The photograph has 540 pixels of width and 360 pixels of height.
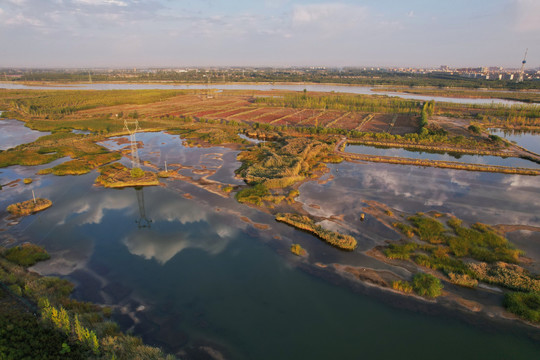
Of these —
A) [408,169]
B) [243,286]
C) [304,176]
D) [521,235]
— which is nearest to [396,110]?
[408,169]

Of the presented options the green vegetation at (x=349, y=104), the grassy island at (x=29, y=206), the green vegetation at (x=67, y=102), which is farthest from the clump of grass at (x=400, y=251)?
the green vegetation at (x=67, y=102)

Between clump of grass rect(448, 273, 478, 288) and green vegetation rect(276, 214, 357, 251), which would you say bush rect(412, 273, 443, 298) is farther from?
green vegetation rect(276, 214, 357, 251)

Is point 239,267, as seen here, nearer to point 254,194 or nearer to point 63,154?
point 254,194

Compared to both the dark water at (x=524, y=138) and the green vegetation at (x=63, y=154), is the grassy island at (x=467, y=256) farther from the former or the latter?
the green vegetation at (x=63, y=154)

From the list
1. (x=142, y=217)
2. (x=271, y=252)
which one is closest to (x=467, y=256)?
(x=271, y=252)

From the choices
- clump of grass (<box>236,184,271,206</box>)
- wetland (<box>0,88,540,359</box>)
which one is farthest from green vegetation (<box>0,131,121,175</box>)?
clump of grass (<box>236,184,271,206</box>)

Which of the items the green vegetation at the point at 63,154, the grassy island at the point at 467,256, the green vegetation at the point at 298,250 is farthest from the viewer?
the green vegetation at the point at 63,154

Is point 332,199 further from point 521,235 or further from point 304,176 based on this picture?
point 521,235
